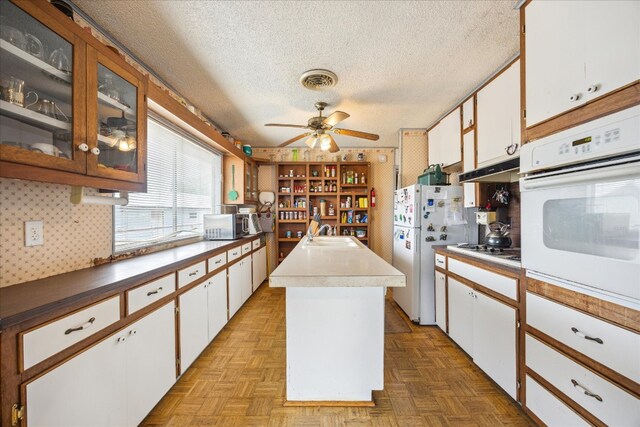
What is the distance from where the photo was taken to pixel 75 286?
3.83 feet

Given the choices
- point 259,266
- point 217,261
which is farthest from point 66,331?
point 259,266

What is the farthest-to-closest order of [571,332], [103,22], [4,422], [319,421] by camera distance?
[103,22]
[319,421]
[571,332]
[4,422]

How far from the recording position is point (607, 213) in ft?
3.49

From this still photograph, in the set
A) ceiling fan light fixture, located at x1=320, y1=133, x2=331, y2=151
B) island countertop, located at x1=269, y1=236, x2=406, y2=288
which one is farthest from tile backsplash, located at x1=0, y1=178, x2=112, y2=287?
ceiling fan light fixture, located at x1=320, y1=133, x2=331, y2=151

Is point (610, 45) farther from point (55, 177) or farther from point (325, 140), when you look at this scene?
point (55, 177)

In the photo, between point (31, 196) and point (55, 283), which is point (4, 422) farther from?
point (31, 196)

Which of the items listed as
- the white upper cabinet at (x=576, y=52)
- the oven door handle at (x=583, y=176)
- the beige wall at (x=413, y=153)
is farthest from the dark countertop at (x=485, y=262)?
the beige wall at (x=413, y=153)

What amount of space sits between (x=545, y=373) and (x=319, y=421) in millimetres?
1284

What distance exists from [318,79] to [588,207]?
6.86 ft

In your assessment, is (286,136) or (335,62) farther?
(286,136)

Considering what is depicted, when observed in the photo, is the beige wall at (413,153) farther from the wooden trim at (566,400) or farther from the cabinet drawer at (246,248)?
the wooden trim at (566,400)

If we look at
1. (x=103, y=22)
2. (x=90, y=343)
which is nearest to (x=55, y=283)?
(x=90, y=343)

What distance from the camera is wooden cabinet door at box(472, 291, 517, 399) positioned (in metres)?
1.60

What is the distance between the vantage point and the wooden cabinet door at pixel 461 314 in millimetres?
2045
